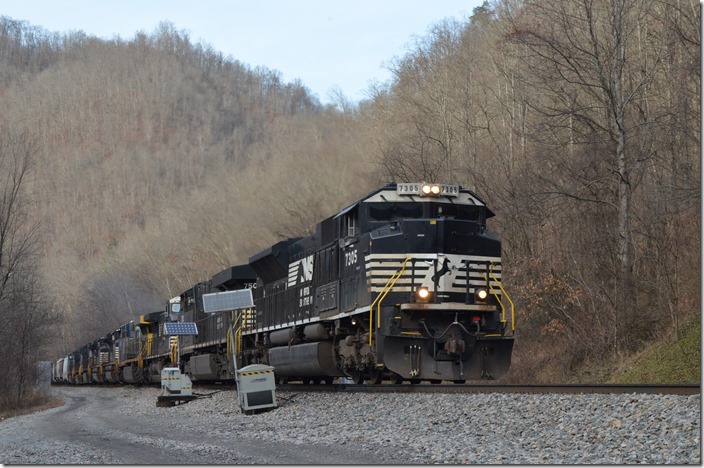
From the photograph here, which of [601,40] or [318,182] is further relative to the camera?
[318,182]

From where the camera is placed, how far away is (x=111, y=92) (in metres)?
147

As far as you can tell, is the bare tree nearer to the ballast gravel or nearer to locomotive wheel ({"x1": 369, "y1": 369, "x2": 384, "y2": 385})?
the ballast gravel

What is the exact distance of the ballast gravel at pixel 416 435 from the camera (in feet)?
28.0

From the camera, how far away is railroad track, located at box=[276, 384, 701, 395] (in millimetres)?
10312

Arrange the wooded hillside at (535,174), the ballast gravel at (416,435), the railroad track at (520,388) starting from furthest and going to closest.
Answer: the wooded hillside at (535,174) < the railroad track at (520,388) < the ballast gravel at (416,435)

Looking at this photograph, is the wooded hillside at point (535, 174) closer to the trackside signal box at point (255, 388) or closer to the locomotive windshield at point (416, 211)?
the locomotive windshield at point (416, 211)

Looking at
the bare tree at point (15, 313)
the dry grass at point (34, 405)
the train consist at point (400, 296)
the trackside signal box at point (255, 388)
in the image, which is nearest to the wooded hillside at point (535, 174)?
the bare tree at point (15, 313)

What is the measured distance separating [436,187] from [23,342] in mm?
25339

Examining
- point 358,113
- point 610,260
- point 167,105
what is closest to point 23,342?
point 358,113

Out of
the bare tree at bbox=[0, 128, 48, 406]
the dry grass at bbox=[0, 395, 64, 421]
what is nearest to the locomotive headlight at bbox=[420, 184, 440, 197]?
the dry grass at bbox=[0, 395, 64, 421]

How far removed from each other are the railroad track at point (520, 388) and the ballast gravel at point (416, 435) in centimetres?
46

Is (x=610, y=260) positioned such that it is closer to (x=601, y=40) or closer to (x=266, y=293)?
(x=601, y=40)

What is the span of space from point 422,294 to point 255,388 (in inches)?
147

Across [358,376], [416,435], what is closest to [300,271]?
[358,376]
